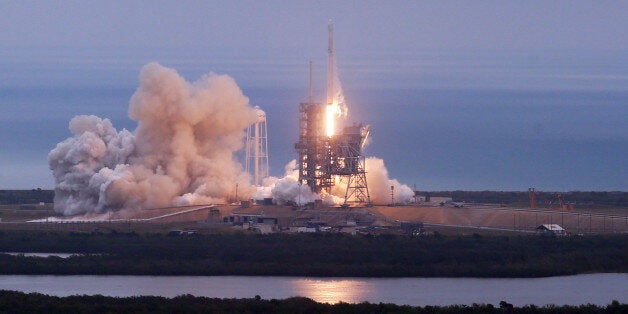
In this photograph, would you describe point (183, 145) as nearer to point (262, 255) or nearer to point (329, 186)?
point (329, 186)

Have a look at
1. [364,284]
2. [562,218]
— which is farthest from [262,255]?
[562,218]

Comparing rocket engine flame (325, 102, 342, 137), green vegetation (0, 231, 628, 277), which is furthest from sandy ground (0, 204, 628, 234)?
green vegetation (0, 231, 628, 277)

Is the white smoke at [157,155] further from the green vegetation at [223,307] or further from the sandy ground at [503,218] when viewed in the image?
the green vegetation at [223,307]

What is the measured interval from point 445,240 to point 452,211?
9.47 m

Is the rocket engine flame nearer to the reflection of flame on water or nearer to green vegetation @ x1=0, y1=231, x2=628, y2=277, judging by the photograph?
green vegetation @ x1=0, y1=231, x2=628, y2=277

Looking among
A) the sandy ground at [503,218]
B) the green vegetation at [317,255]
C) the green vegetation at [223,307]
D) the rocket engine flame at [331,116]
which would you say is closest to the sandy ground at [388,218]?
the sandy ground at [503,218]

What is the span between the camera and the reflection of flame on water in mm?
52750

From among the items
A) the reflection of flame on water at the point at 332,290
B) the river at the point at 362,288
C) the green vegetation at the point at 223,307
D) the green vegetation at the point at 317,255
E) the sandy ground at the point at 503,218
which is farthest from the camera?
the sandy ground at the point at 503,218

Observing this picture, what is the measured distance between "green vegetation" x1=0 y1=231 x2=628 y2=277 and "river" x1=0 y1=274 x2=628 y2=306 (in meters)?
0.87

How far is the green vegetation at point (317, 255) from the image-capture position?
196 ft

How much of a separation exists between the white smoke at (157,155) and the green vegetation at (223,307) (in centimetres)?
2485

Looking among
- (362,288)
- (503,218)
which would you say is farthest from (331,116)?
(362,288)

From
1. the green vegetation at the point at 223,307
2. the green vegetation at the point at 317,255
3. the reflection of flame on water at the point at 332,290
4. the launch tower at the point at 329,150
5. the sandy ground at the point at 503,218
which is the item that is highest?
the launch tower at the point at 329,150

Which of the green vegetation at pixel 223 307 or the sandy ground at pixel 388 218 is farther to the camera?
the sandy ground at pixel 388 218
